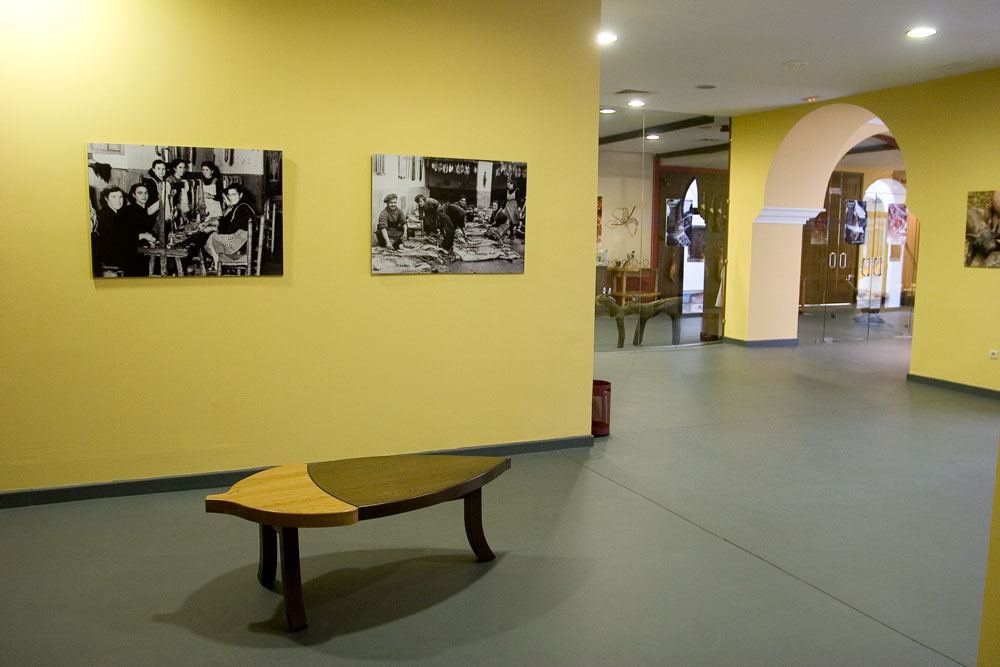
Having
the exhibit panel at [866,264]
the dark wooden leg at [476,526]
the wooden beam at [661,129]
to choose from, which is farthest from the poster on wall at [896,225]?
the dark wooden leg at [476,526]

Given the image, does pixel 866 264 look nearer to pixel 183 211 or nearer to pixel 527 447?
pixel 527 447

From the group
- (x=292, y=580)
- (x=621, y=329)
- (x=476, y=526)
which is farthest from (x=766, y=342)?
(x=292, y=580)

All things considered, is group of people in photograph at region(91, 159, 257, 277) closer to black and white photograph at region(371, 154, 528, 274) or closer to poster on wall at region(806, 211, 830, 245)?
black and white photograph at region(371, 154, 528, 274)

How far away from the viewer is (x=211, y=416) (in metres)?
4.47

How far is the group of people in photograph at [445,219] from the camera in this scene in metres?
4.72

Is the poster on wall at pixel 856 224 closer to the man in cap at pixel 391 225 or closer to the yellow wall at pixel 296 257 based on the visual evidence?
the yellow wall at pixel 296 257

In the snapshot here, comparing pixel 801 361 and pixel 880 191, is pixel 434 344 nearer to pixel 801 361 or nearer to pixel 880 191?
pixel 801 361

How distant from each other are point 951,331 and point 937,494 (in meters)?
3.79

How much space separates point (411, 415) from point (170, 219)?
182 cm

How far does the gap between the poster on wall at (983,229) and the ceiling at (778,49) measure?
1.20m

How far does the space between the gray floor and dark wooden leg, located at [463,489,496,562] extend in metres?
0.07

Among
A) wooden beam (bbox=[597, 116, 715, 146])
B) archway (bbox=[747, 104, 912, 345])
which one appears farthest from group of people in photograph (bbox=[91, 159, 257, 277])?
archway (bbox=[747, 104, 912, 345])

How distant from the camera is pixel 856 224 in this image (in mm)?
11930

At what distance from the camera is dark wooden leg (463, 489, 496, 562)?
349 cm
